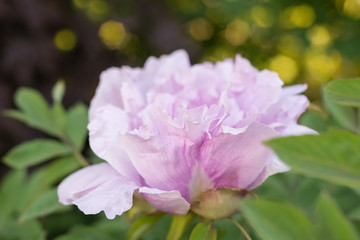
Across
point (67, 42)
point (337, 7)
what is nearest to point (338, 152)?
point (67, 42)

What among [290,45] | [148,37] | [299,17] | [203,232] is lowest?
[290,45]

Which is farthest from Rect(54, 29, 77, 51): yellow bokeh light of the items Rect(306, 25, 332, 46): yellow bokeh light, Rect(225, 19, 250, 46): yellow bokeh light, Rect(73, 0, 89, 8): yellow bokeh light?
Rect(306, 25, 332, 46): yellow bokeh light

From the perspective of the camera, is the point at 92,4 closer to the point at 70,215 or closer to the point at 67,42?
the point at 67,42

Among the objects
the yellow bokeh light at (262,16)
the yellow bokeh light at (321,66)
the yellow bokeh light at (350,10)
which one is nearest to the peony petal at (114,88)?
the yellow bokeh light at (262,16)

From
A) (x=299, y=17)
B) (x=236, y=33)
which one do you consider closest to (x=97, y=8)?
(x=236, y=33)

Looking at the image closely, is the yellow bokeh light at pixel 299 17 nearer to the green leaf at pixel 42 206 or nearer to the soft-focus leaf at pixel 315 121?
the soft-focus leaf at pixel 315 121

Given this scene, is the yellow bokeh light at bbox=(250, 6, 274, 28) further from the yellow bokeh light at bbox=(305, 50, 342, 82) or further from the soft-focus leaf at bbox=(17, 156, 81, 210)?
the soft-focus leaf at bbox=(17, 156, 81, 210)

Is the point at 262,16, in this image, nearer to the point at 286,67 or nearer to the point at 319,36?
the point at 319,36
